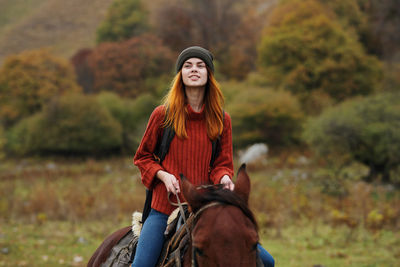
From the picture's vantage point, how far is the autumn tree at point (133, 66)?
31406 millimetres

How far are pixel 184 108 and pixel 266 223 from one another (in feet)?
27.3

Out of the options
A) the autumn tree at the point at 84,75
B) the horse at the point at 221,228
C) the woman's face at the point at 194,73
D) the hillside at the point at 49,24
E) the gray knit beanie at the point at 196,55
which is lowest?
the horse at the point at 221,228

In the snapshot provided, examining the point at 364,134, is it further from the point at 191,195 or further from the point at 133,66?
the point at 133,66

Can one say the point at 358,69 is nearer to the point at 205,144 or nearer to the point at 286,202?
the point at 286,202

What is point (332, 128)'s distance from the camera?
15336 mm

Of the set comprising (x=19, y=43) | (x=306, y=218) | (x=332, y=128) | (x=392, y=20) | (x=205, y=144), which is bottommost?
(x=306, y=218)

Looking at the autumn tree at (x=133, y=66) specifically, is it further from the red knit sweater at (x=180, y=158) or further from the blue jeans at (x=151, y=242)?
the blue jeans at (x=151, y=242)

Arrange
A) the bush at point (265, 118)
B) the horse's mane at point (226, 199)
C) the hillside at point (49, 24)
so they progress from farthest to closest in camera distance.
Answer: the hillside at point (49, 24) < the bush at point (265, 118) < the horse's mane at point (226, 199)

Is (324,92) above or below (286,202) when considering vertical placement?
above

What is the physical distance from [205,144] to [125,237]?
1.32m

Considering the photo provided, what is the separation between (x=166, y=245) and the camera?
307cm

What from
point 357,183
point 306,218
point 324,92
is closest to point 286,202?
point 306,218

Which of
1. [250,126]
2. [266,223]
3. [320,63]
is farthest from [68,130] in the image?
[266,223]

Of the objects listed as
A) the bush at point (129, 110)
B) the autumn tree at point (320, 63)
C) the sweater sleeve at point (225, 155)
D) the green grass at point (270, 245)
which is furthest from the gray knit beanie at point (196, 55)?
the bush at point (129, 110)
